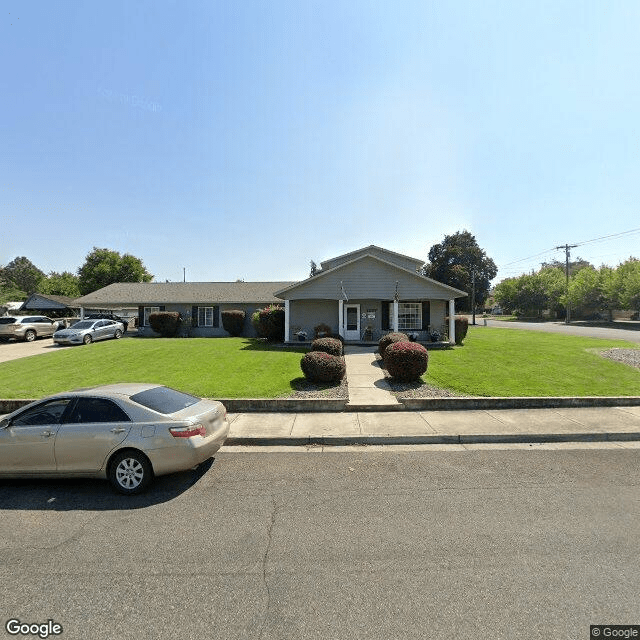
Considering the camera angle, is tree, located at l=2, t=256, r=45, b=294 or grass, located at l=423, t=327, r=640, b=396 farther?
tree, located at l=2, t=256, r=45, b=294

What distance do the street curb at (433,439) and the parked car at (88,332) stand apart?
2076 centimetres

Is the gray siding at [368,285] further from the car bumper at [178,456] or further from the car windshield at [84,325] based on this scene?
the car bumper at [178,456]

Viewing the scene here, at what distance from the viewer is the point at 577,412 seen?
8.74m

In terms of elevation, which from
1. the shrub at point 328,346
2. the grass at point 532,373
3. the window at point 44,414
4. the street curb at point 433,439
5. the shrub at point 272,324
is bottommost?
the street curb at point 433,439

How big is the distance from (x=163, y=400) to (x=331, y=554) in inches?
138

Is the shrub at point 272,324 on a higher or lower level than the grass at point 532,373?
higher

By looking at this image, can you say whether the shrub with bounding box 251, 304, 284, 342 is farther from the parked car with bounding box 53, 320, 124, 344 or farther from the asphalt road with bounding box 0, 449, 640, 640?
the asphalt road with bounding box 0, 449, 640, 640

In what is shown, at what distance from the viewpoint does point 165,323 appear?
2600 cm

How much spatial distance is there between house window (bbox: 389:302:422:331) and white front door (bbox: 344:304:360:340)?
204 centimetres

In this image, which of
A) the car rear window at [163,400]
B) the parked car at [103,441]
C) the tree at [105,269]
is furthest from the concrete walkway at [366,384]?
the tree at [105,269]

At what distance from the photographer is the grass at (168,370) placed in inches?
427

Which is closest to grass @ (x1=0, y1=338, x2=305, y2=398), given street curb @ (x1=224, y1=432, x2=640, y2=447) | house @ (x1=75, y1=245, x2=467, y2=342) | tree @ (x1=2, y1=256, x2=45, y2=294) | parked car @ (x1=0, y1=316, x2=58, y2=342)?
street curb @ (x1=224, y1=432, x2=640, y2=447)

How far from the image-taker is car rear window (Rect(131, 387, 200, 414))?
5473mm

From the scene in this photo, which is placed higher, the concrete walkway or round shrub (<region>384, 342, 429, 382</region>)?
round shrub (<region>384, 342, 429, 382</region>)
